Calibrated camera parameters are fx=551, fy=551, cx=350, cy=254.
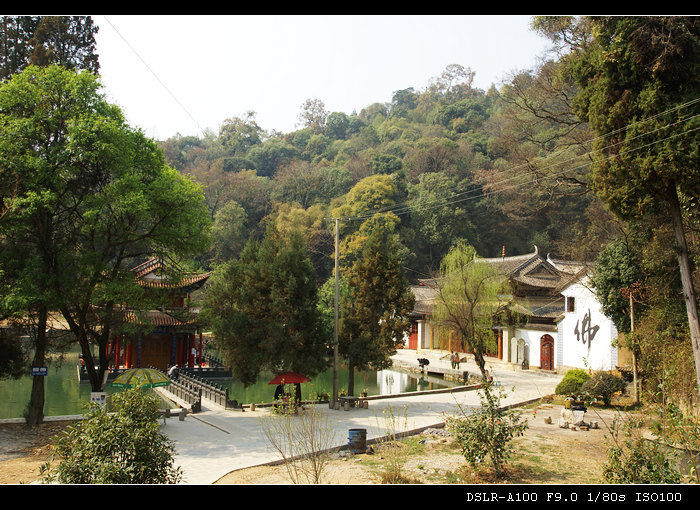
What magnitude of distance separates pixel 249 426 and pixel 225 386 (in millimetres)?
10646

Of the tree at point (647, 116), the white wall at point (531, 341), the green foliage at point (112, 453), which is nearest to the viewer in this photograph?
the green foliage at point (112, 453)

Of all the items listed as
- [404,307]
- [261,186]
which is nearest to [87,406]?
[404,307]

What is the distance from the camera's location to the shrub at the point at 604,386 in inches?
591

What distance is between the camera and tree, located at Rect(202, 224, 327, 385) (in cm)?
1478

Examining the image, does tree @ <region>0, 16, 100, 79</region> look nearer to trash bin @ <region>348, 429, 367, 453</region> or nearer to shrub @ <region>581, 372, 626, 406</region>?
trash bin @ <region>348, 429, 367, 453</region>

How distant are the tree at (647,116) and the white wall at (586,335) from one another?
369 inches

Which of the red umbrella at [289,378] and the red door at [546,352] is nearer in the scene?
the red umbrella at [289,378]

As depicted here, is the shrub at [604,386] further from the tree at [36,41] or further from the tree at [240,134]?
the tree at [240,134]

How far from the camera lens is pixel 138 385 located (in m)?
7.21

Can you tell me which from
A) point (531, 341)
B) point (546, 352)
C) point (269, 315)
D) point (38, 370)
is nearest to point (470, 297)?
point (546, 352)

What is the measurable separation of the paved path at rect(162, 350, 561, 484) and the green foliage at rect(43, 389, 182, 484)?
25.6 inches

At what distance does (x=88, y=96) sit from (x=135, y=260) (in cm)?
1897

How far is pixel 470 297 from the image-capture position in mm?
21828

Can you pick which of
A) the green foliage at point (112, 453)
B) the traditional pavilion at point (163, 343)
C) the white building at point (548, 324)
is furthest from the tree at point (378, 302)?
the green foliage at point (112, 453)
